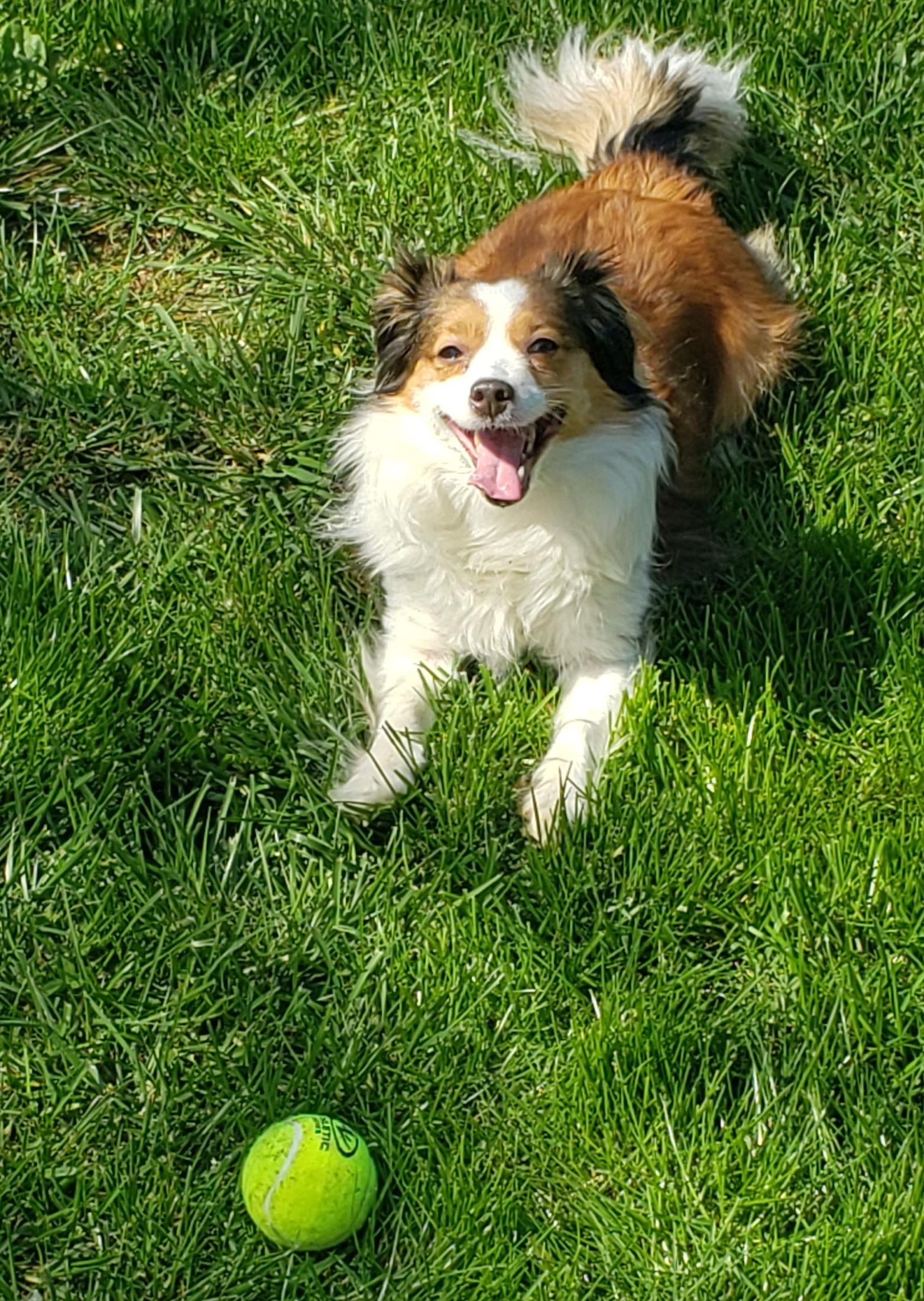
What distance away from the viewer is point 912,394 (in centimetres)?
402

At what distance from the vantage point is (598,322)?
3.31 meters

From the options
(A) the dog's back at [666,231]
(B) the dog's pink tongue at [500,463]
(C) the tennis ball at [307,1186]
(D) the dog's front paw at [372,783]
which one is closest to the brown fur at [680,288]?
(A) the dog's back at [666,231]

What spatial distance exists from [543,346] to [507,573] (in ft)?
1.74

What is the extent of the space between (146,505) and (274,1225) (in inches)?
71.9

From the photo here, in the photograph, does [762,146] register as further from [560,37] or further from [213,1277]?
[213,1277]

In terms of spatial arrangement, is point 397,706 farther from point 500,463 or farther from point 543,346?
point 543,346

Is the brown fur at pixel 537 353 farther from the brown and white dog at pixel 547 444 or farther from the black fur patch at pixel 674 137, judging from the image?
the black fur patch at pixel 674 137

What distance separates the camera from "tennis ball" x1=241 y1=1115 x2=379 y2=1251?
2.55 m

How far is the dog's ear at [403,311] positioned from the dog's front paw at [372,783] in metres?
0.81

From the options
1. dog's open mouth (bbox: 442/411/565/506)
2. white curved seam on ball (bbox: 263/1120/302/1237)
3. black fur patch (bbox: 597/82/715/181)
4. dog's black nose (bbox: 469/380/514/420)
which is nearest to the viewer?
white curved seam on ball (bbox: 263/1120/302/1237)

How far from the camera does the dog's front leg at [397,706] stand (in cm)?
326

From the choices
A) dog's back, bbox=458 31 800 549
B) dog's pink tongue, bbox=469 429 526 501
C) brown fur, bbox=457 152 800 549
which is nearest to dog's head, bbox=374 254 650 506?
dog's pink tongue, bbox=469 429 526 501

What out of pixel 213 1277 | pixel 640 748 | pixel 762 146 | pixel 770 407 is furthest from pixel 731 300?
pixel 213 1277

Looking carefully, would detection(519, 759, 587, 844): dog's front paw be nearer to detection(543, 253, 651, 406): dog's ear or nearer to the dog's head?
the dog's head
